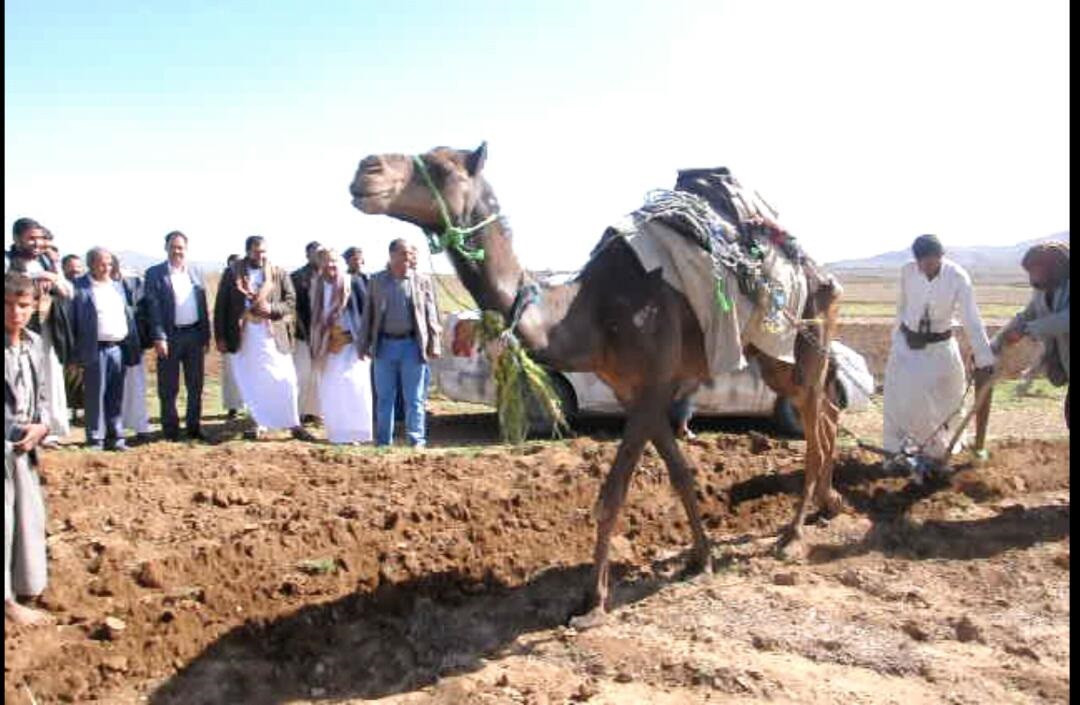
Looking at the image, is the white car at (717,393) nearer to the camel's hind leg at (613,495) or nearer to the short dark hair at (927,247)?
the short dark hair at (927,247)

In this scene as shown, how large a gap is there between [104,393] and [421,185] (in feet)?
19.4

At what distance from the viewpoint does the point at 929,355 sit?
7.82m

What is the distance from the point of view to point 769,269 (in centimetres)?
607

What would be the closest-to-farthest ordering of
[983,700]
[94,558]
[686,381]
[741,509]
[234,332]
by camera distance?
[983,700] → [94,558] → [686,381] → [741,509] → [234,332]

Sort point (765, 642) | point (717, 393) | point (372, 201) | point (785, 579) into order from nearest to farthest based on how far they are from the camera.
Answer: point (372, 201), point (765, 642), point (785, 579), point (717, 393)

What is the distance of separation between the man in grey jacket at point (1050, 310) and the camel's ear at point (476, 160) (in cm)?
393

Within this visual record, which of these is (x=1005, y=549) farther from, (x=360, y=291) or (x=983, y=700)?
(x=360, y=291)

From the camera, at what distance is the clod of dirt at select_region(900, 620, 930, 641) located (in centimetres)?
485

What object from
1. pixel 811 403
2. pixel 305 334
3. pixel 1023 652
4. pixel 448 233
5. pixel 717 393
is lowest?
pixel 1023 652

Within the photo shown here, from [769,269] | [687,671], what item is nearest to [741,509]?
[769,269]

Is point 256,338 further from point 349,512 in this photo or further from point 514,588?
point 514,588

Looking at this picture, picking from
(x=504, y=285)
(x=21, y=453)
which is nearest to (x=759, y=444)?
(x=504, y=285)

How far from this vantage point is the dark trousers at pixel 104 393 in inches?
350

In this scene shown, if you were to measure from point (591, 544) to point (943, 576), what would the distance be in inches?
85.7
